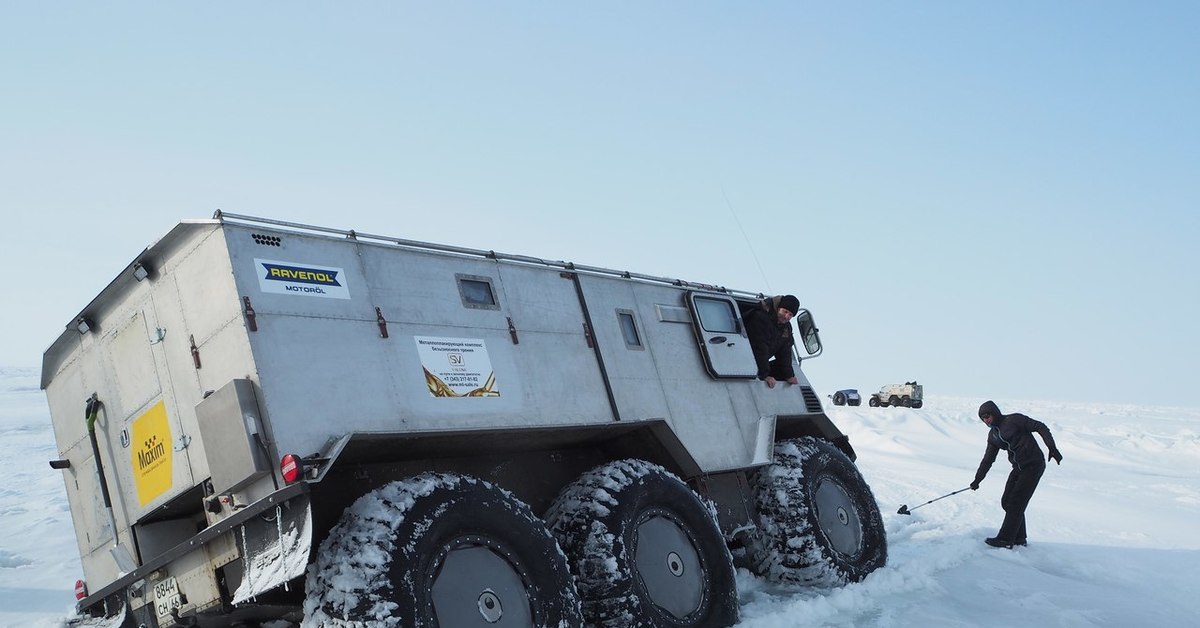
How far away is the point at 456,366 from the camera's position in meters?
6.02

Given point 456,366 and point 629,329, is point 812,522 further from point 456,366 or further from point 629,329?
point 456,366

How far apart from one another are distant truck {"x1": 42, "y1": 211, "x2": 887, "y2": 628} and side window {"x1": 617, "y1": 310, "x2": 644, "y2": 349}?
3 cm

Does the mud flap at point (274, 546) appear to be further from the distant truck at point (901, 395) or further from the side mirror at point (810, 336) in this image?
the distant truck at point (901, 395)

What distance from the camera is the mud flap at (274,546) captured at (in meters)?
4.71

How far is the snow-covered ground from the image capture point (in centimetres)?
767

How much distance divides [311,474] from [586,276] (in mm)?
3304

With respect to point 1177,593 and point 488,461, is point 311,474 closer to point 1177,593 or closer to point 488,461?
point 488,461

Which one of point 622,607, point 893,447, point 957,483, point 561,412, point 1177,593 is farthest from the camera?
point 893,447

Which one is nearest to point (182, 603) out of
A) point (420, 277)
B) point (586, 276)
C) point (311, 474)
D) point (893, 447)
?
point (311, 474)

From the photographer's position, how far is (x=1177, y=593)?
8445 mm

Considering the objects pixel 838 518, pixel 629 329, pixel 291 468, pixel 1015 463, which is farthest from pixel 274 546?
pixel 1015 463

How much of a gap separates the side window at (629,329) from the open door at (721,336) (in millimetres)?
975

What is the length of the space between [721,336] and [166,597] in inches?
204

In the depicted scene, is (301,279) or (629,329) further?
(629,329)
